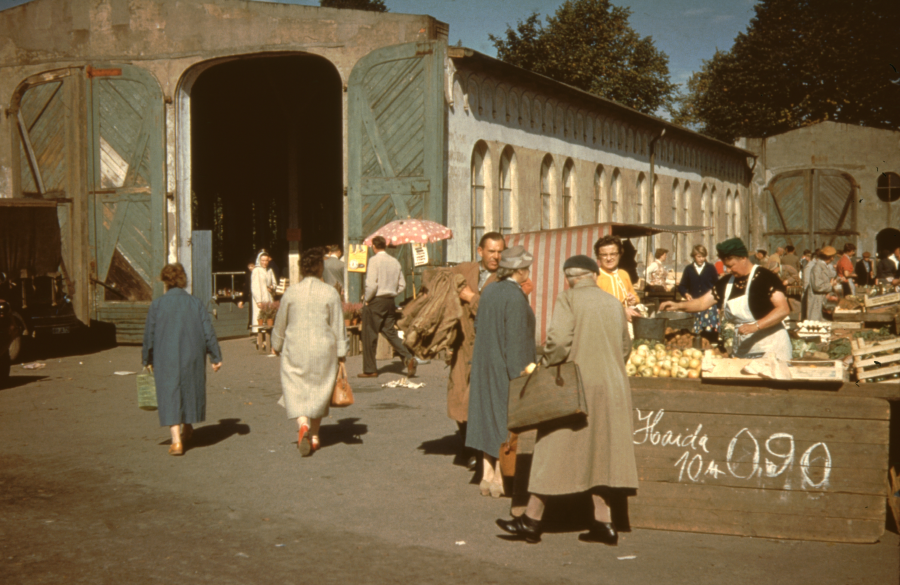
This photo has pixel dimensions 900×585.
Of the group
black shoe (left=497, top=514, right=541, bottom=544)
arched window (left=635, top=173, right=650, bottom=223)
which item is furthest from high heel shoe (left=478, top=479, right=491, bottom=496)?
arched window (left=635, top=173, right=650, bottom=223)

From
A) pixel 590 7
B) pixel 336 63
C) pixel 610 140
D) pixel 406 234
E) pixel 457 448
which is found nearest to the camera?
pixel 457 448

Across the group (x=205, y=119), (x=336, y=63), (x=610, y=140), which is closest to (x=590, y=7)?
(x=610, y=140)

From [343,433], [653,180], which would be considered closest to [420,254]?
[343,433]

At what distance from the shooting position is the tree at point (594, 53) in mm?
48000

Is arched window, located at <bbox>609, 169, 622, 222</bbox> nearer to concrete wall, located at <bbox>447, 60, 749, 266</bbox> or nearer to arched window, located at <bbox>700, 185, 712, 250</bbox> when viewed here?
concrete wall, located at <bbox>447, 60, 749, 266</bbox>

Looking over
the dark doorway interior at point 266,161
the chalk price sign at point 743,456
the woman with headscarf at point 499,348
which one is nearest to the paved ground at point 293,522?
the chalk price sign at point 743,456

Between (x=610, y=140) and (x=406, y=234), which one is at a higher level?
(x=610, y=140)

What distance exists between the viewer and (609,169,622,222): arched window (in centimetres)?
2731

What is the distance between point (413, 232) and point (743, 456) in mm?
10427

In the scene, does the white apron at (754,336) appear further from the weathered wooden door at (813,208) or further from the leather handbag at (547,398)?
the weathered wooden door at (813,208)

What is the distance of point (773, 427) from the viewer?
612 cm

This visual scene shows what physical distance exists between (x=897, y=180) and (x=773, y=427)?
37.6m

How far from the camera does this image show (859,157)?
39.4 m

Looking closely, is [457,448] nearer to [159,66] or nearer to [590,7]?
[159,66]
